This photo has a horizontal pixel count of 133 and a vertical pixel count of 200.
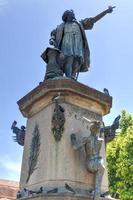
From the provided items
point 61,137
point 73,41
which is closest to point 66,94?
point 61,137

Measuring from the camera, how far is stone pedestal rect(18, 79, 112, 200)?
5.98 meters

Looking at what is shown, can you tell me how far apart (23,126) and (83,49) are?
7.44 ft

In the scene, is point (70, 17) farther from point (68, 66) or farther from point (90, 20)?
point (68, 66)

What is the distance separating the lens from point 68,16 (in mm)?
8227

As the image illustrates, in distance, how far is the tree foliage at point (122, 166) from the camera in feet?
57.8

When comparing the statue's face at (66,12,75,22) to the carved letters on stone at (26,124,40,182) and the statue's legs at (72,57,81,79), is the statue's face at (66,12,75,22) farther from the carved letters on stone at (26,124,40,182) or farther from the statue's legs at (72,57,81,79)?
the carved letters on stone at (26,124,40,182)

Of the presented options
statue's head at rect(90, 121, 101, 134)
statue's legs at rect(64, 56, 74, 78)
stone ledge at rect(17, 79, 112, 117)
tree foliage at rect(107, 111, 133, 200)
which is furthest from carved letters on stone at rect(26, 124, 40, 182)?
tree foliage at rect(107, 111, 133, 200)

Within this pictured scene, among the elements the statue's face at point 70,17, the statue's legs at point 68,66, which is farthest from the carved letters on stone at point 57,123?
the statue's face at point 70,17

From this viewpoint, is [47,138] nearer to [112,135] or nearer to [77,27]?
[112,135]

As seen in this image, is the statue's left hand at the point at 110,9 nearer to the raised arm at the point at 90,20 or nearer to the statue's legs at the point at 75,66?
the raised arm at the point at 90,20

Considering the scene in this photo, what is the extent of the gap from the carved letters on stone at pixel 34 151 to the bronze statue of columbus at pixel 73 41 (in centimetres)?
149

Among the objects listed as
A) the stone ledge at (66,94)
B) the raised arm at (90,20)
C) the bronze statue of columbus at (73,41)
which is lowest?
the stone ledge at (66,94)

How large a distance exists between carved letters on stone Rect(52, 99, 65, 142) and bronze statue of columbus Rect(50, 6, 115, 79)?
Answer: 1.22 meters

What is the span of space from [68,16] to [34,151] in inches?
137
